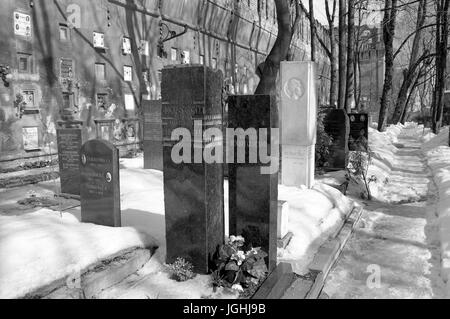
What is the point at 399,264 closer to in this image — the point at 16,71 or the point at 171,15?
the point at 16,71

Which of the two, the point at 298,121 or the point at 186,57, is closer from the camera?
the point at 298,121

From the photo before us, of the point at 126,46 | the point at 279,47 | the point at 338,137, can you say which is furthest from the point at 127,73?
the point at 338,137

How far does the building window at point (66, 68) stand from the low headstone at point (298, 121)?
568cm

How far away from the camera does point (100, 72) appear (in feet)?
38.4

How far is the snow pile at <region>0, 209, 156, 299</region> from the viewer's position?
325 centimetres

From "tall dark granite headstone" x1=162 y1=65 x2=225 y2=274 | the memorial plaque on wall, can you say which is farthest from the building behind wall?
"tall dark granite headstone" x1=162 y1=65 x2=225 y2=274

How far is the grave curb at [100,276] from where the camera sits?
10.7 ft

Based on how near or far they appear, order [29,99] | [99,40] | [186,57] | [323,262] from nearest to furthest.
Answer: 1. [323,262]
2. [29,99]
3. [99,40]
4. [186,57]

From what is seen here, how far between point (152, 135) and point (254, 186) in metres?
5.42

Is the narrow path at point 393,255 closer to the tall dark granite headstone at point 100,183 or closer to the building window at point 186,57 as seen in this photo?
the tall dark granite headstone at point 100,183

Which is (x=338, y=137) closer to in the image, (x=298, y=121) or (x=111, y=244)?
(x=298, y=121)

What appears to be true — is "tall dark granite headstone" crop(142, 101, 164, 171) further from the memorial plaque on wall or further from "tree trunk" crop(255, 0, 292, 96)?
"tree trunk" crop(255, 0, 292, 96)

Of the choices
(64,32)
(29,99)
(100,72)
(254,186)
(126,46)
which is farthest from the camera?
(126,46)
